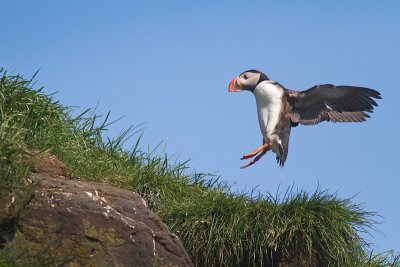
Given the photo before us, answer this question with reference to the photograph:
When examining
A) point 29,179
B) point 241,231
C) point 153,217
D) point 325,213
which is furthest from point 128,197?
point 325,213

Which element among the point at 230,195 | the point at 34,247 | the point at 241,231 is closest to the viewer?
the point at 34,247

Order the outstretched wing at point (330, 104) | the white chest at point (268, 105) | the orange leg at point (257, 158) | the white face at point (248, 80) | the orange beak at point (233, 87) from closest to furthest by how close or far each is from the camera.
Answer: the orange leg at point (257, 158)
the white chest at point (268, 105)
the outstretched wing at point (330, 104)
the white face at point (248, 80)
the orange beak at point (233, 87)

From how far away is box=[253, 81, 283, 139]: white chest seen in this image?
356 inches

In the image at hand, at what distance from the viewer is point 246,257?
7.30 metres

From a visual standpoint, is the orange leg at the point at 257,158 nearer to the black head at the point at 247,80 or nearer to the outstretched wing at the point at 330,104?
the outstretched wing at the point at 330,104

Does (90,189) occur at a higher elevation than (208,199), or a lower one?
lower

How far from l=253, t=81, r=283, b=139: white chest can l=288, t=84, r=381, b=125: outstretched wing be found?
12.0 inches

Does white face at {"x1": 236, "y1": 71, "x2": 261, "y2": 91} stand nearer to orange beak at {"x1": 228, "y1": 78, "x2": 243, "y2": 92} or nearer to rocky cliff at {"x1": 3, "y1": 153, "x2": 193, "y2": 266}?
orange beak at {"x1": 228, "y1": 78, "x2": 243, "y2": 92}

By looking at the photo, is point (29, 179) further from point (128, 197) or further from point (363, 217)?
point (363, 217)

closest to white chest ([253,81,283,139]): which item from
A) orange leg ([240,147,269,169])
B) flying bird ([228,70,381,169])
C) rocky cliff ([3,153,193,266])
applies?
flying bird ([228,70,381,169])

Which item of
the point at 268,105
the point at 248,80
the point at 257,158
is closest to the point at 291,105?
the point at 268,105

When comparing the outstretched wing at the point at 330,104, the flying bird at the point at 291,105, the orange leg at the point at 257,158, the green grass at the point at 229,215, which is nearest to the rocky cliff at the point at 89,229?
the green grass at the point at 229,215

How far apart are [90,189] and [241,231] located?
181cm

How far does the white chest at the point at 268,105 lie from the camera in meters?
9.05
